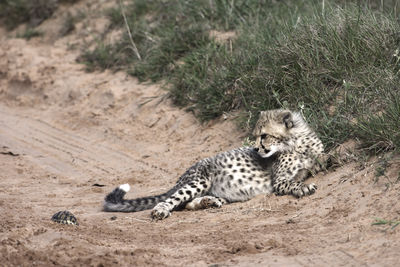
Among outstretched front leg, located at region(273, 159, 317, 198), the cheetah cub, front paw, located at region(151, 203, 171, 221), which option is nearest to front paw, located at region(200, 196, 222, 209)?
the cheetah cub

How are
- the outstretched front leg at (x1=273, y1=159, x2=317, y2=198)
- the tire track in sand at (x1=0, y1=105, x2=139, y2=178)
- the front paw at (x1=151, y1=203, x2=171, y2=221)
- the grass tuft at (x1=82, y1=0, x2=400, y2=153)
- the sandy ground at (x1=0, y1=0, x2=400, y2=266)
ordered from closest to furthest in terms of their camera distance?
the sandy ground at (x1=0, y1=0, x2=400, y2=266) < the outstretched front leg at (x1=273, y1=159, x2=317, y2=198) < the front paw at (x1=151, y1=203, x2=171, y2=221) < the grass tuft at (x1=82, y1=0, x2=400, y2=153) < the tire track in sand at (x1=0, y1=105, x2=139, y2=178)

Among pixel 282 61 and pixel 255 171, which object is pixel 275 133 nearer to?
pixel 255 171

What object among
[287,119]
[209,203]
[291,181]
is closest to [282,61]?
[287,119]

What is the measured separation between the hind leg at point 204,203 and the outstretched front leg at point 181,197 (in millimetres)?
67

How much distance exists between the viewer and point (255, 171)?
6.16m

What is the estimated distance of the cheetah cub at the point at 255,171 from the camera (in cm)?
600

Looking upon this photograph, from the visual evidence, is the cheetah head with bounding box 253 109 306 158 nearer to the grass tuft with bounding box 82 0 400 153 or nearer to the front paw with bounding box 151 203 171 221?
the grass tuft with bounding box 82 0 400 153

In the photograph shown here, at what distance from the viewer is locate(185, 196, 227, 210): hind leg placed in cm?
599

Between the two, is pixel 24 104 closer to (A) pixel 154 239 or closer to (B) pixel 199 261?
(A) pixel 154 239

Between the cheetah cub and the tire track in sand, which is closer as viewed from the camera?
the cheetah cub

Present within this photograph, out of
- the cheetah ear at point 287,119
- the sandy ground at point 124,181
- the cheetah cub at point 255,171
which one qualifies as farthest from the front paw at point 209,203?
the cheetah ear at point 287,119

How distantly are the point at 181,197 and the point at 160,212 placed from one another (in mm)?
373

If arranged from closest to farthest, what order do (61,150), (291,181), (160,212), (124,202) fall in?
(160,212)
(291,181)
(124,202)
(61,150)

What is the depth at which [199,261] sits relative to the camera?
4250 mm
